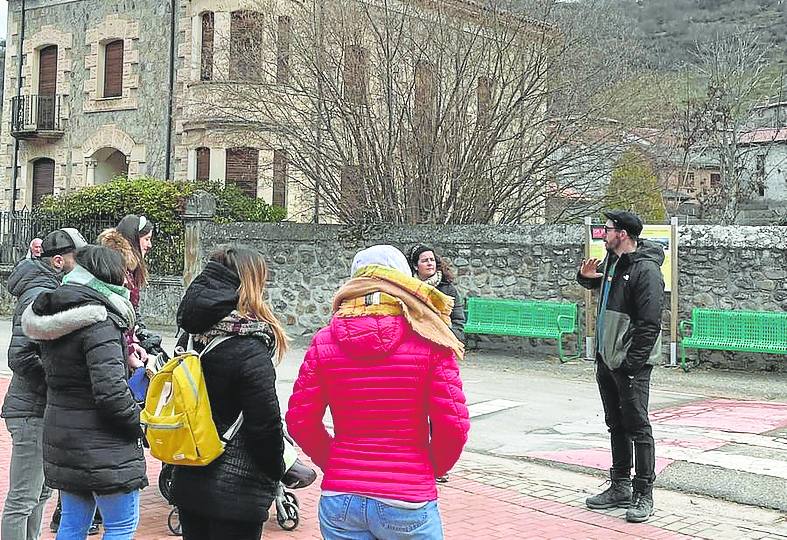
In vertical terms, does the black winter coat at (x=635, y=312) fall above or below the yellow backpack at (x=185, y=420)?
above

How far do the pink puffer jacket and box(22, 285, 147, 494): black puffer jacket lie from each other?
48.7 inches

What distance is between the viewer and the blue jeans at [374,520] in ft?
11.8

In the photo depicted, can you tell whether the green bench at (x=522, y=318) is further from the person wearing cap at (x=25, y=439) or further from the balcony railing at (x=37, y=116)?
the balcony railing at (x=37, y=116)

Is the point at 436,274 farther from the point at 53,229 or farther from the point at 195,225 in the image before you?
the point at 53,229

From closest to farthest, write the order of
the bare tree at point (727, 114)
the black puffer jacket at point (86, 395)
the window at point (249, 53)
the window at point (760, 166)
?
the black puffer jacket at point (86, 395) < the window at point (249, 53) < the bare tree at point (727, 114) < the window at point (760, 166)

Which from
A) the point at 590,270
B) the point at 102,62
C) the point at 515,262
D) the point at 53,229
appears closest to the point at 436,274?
the point at 590,270

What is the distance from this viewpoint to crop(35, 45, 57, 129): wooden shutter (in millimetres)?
28719

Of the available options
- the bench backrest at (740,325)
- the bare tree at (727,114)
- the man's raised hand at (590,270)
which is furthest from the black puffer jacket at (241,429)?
the bare tree at (727,114)

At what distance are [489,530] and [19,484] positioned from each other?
2945mm

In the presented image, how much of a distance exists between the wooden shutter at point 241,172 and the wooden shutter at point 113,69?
5194mm

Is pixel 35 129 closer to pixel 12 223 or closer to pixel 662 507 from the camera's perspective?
pixel 12 223

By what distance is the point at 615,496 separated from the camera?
21.8 ft

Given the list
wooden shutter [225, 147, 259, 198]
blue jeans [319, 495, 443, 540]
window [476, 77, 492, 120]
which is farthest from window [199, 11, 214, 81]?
blue jeans [319, 495, 443, 540]

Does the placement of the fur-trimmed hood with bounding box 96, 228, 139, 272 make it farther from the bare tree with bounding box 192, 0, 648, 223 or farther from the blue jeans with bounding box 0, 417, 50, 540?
the bare tree with bounding box 192, 0, 648, 223
